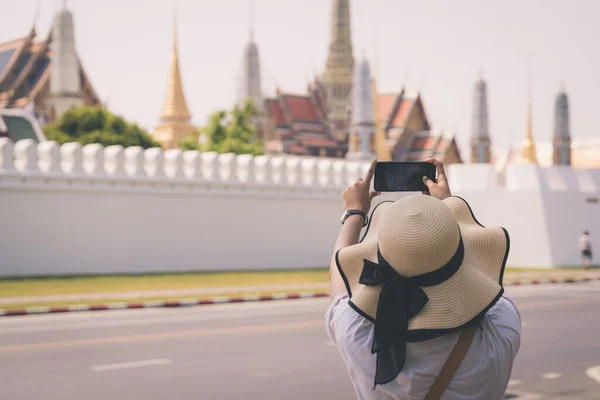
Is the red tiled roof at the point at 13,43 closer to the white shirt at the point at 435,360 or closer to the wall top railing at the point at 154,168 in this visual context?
the wall top railing at the point at 154,168

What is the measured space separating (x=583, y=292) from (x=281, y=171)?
345 inches

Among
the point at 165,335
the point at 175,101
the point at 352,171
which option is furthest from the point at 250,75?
the point at 165,335

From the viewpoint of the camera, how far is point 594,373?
8695 millimetres

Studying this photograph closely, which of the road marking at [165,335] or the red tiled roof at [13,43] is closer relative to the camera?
the road marking at [165,335]

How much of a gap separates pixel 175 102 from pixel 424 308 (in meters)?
66.2

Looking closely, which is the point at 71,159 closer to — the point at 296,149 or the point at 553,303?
the point at 553,303

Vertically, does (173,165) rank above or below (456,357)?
above

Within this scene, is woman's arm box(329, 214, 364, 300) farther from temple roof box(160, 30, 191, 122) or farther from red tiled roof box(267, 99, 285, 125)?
red tiled roof box(267, 99, 285, 125)

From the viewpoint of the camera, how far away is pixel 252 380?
26.7ft

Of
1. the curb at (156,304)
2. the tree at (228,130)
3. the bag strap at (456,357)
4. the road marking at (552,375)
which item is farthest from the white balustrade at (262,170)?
the tree at (228,130)

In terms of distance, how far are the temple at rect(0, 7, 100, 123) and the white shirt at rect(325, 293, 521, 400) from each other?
50.0 meters

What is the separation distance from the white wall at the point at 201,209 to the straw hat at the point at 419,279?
57.8ft

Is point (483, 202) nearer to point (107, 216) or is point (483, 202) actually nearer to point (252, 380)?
point (107, 216)

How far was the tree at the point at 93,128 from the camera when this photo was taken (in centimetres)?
4659
